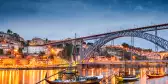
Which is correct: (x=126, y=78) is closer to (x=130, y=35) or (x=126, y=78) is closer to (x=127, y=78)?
(x=127, y=78)

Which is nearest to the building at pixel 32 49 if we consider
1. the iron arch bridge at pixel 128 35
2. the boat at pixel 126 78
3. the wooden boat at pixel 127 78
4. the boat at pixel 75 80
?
the iron arch bridge at pixel 128 35

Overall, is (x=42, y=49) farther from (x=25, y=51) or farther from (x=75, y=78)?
(x=75, y=78)

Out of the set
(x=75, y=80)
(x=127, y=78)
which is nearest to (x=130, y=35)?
(x=127, y=78)

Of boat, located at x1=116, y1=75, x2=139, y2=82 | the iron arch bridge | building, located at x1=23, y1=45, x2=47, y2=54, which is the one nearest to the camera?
boat, located at x1=116, y1=75, x2=139, y2=82

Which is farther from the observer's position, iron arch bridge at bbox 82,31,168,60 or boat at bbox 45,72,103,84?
iron arch bridge at bbox 82,31,168,60

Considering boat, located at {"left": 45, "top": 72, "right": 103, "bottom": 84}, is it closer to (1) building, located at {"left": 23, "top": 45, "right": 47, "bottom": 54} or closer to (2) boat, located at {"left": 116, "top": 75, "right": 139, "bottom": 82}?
(2) boat, located at {"left": 116, "top": 75, "right": 139, "bottom": 82}

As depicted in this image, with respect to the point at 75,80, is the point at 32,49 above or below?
above

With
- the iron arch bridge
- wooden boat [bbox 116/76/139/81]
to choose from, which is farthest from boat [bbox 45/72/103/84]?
the iron arch bridge

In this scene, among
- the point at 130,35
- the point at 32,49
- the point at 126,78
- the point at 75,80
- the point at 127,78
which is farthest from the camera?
the point at 32,49

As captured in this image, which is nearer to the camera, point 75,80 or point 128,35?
point 75,80

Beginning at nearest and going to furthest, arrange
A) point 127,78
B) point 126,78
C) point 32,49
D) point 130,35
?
point 126,78 → point 127,78 → point 130,35 → point 32,49

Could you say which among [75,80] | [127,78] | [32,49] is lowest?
[127,78]

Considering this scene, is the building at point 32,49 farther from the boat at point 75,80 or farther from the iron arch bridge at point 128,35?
the boat at point 75,80

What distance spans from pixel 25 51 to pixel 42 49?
609 cm
